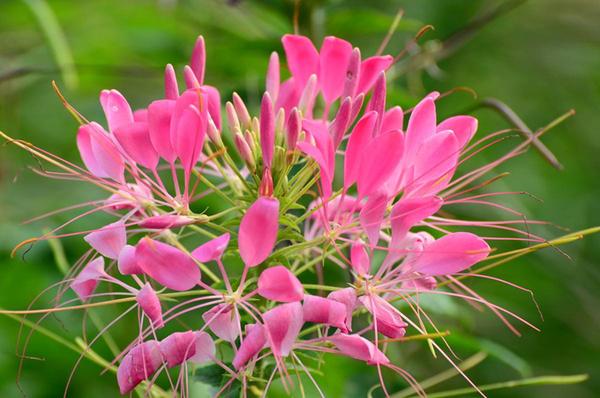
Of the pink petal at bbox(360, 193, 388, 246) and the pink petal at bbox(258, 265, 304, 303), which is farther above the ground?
the pink petal at bbox(360, 193, 388, 246)

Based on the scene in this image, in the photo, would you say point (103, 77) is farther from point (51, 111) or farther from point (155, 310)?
point (155, 310)

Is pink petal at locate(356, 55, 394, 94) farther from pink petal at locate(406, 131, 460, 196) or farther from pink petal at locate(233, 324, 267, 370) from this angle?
pink petal at locate(233, 324, 267, 370)

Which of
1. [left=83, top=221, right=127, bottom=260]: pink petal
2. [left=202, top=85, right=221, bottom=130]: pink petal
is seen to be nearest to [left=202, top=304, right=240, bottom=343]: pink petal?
[left=83, top=221, right=127, bottom=260]: pink petal

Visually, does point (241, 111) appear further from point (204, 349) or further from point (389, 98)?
point (389, 98)

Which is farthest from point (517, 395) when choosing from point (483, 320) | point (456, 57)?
point (456, 57)

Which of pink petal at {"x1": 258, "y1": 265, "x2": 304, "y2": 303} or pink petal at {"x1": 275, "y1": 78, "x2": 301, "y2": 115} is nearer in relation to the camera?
pink petal at {"x1": 258, "y1": 265, "x2": 304, "y2": 303}

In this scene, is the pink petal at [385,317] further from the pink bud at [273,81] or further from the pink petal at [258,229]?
the pink bud at [273,81]
